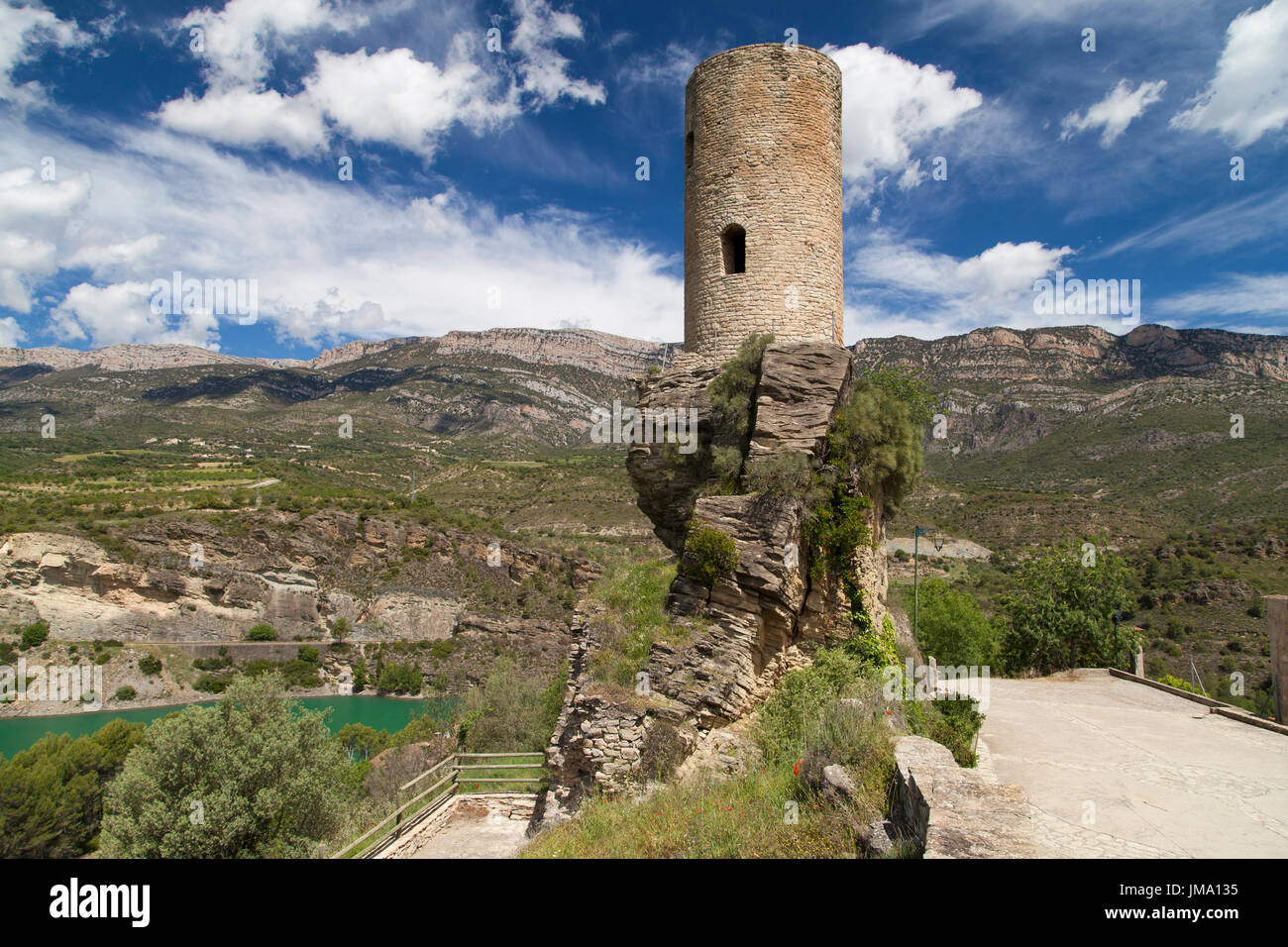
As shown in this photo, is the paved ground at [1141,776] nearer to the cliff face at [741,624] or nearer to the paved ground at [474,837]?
the cliff face at [741,624]

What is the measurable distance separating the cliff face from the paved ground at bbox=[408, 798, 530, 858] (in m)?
2.51

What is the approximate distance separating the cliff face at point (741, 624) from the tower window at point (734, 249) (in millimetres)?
2709

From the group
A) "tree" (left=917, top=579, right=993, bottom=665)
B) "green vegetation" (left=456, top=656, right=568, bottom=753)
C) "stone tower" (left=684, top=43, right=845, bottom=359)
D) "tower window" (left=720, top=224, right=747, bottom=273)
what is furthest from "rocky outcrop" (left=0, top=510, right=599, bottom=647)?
"stone tower" (left=684, top=43, right=845, bottom=359)

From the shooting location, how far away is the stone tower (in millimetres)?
13680

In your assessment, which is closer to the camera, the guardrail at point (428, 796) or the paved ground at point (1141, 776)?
the paved ground at point (1141, 776)

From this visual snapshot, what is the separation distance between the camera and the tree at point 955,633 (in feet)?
102

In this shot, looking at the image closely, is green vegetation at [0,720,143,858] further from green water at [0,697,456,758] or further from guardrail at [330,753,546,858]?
guardrail at [330,753,546,858]

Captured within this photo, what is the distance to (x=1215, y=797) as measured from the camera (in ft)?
24.0

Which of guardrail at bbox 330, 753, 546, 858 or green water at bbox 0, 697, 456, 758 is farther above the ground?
guardrail at bbox 330, 753, 546, 858

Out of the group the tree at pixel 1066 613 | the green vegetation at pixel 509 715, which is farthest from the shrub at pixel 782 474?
the tree at pixel 1066 613

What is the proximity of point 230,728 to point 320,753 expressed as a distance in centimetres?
241
